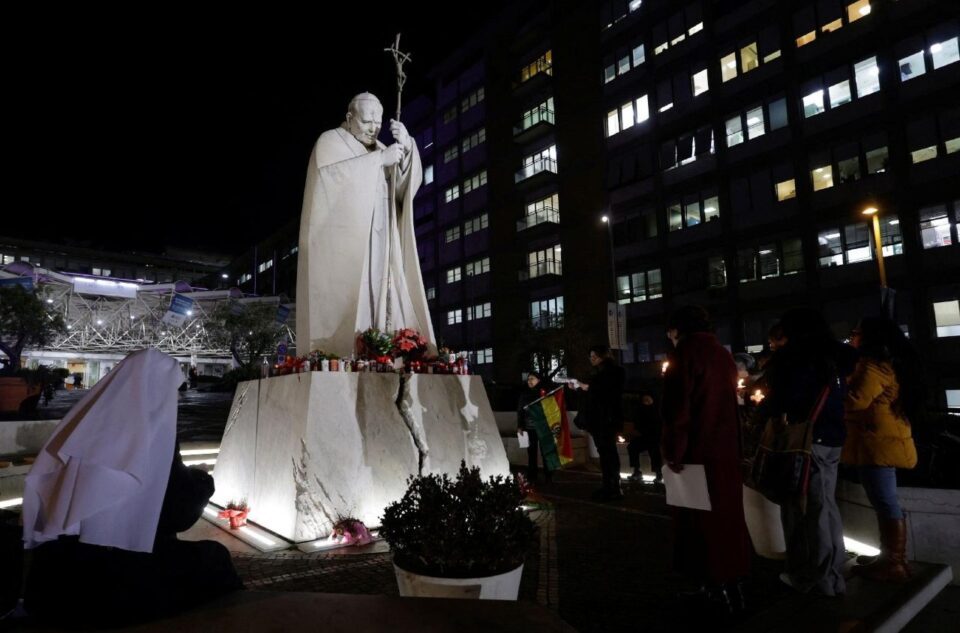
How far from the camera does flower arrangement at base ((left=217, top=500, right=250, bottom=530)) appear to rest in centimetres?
641

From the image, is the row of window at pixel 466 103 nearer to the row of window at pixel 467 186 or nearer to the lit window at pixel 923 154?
the row of window at pixel 467 186

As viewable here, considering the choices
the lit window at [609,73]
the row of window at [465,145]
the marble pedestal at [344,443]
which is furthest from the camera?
the row of window at [465,145]

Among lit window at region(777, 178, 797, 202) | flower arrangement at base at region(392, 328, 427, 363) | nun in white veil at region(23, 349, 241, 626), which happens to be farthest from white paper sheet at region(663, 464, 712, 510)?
lit window at region(777, 178, 797, 202)

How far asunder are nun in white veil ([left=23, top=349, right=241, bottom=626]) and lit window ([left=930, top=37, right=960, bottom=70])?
91.9ft

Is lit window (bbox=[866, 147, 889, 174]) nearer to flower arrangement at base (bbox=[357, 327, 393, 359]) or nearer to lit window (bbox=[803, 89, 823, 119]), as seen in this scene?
lit window (bbox=[803, 89, 823, 119])

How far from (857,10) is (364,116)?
25219 mm

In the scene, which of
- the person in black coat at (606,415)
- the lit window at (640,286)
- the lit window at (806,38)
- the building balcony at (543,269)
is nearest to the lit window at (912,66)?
the lit window at (806,38)

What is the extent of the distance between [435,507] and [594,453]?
8798mm

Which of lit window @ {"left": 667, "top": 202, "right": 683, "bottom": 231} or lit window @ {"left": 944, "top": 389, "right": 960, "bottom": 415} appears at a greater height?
lit window @ {"left": 667, "top": 202, "right": 683, "bottom": 231}

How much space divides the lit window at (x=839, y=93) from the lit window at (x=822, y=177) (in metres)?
2.67

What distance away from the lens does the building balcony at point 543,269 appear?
3566 centimetres

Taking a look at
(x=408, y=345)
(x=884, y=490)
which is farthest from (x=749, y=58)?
(x=884, y=490)

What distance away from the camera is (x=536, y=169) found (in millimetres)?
36969

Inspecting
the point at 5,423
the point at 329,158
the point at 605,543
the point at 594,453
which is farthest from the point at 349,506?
the point at 5,423
